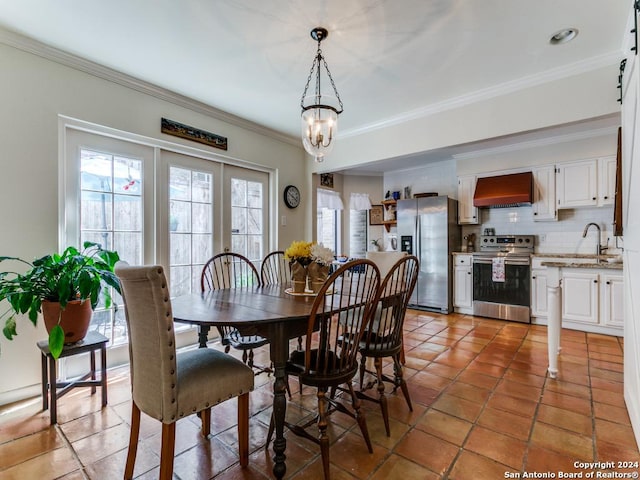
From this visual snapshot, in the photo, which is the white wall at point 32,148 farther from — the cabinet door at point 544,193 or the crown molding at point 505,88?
the cabinet door at point 544,193

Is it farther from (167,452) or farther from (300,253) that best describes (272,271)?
(167,452)

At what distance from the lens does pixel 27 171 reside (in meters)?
2.34

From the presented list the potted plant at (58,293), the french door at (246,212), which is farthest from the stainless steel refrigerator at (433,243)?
the potted plant at (58,293)

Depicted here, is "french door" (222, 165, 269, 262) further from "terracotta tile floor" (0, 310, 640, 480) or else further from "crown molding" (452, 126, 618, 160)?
"crown molding" (452, 126, 618, 160)

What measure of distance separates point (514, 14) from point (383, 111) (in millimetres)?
1618

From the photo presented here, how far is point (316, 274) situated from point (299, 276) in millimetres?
122

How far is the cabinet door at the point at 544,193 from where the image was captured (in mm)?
4199

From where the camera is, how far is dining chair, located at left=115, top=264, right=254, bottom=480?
1313mm

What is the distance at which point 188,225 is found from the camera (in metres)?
3.43

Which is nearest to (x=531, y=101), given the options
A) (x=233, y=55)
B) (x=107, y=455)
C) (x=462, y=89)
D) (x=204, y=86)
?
(x=462, y=89)

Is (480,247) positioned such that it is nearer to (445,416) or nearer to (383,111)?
(383,111)

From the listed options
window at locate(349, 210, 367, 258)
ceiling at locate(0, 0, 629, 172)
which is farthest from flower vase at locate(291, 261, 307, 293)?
window at locate(349, 210, 367, 258)

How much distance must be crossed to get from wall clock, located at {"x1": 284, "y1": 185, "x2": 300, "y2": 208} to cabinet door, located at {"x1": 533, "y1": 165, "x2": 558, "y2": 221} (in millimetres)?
3251

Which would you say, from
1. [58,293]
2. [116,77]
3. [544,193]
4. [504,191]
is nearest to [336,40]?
[116,77]
